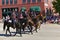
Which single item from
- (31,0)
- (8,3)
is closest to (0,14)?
(8,3)

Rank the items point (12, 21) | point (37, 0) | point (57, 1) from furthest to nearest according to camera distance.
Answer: point (37, 0), point (57, 1), point (12, 21)

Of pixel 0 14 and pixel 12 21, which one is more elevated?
pixel 12 21

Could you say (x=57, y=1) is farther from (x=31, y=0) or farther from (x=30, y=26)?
(x=30, y=26)

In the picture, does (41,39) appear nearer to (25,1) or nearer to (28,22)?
(28,22)

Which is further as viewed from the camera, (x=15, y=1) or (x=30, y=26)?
(x=15, y=1)

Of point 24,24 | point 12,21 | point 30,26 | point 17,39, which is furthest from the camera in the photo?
point 30,26

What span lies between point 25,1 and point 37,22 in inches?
2030

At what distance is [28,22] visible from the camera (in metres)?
20.5

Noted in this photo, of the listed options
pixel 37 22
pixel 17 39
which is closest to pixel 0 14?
pixel 37 22

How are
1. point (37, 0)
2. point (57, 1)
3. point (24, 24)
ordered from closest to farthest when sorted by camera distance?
1. point (24, 24)
2. point (57, 1)
3. point (37, 0)

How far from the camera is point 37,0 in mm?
71500

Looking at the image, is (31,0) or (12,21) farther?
(31,0)

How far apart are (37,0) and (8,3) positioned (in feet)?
31.7

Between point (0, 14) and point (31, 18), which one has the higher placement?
point (31, 18)
